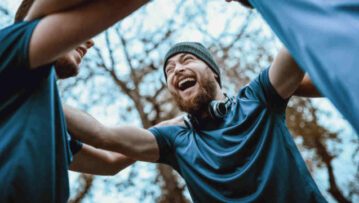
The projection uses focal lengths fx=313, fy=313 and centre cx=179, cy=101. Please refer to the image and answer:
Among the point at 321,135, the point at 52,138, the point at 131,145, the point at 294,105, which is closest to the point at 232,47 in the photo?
the point at 294,105

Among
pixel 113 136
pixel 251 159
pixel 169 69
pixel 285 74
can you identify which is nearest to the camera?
pixel 285 74

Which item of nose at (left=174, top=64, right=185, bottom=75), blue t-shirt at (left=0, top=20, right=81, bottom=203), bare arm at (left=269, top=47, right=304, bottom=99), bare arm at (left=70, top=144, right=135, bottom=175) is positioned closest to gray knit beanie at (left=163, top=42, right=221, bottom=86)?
nose at (left=174, top=64, right=185, bottom=75)

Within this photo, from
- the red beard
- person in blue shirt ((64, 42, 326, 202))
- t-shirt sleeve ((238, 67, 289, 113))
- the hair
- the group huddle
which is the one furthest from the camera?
the red beard

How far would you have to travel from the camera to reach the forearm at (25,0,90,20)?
61.2 inches

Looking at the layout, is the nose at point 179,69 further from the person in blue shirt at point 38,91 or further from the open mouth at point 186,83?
the person in blue shirt at point 38,91

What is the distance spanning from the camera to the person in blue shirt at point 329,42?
1073mm

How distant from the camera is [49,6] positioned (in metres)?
1.59

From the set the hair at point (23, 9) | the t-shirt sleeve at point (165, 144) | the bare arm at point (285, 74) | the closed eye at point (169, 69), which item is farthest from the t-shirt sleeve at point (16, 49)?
the closed eye at point (169, 69)

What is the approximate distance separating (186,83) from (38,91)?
188cm

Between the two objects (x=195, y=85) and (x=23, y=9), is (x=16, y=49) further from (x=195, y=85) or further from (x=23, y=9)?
(x=195, y=85)

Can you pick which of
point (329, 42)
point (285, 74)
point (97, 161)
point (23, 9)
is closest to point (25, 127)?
point (23, 9)

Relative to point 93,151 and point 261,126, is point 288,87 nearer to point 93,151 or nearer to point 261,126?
point 261,126

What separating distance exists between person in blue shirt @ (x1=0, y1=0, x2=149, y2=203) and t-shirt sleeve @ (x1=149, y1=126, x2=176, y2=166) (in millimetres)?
1328

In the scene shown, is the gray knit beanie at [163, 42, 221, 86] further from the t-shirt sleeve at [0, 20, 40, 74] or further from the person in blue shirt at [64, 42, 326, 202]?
the t-shirt sleeve at [0, 20, 40, 74]
